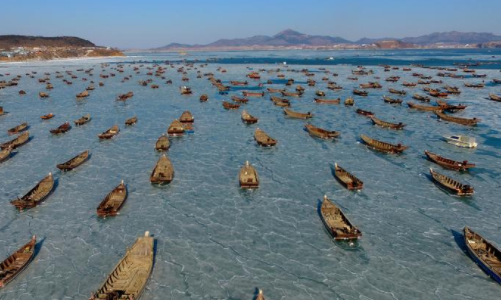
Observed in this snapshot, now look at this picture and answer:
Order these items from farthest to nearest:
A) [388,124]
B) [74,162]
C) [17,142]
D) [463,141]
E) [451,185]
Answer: [388,124] < [17,142] < [463,141] < [74,162] < [451,185]

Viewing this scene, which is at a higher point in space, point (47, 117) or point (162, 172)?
point (47, 117)

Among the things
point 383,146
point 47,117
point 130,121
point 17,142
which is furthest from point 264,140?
point 47,117

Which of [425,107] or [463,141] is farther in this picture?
[425,107]

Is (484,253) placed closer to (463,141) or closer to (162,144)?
(463,141)

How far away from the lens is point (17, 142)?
58969mm

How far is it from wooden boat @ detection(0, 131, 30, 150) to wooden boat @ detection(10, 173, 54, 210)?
19311 mm

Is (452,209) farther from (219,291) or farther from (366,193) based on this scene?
(219,291)

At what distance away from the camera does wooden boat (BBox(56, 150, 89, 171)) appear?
158ft

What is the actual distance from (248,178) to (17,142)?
4319cm

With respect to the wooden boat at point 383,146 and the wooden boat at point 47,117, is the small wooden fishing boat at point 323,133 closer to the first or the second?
the wooden boat at point 383,146

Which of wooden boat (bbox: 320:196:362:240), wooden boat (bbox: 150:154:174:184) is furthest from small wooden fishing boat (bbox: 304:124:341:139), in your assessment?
wooden boat (bbox: 150:154:174:184)

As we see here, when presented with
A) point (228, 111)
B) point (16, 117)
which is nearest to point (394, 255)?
point (228, 111)

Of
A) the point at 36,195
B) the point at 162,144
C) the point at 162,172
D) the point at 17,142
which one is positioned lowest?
the point at 36,195

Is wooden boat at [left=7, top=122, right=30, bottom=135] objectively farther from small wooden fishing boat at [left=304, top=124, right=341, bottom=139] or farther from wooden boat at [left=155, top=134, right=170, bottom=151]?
small wooden fishing boat at [left=304, top=124, right=341, bottom=139]
